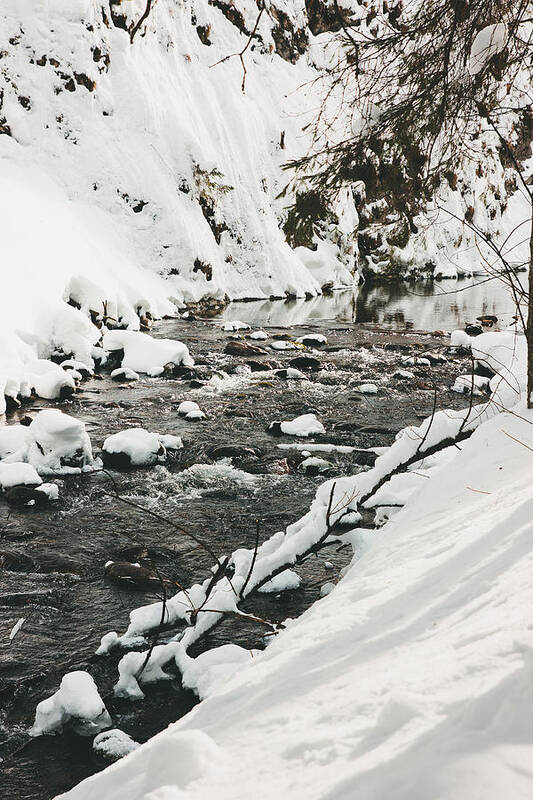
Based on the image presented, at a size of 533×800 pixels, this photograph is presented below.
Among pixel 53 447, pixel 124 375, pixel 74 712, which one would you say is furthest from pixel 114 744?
pixel 124 375

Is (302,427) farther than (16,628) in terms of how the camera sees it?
Yes

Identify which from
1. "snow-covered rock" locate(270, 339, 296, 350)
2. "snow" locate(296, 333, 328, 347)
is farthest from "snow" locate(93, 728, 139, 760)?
"snow" locate(296, 333, 328, 347)

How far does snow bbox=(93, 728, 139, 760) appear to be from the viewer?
10.5 feet

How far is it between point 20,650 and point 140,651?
0.82 m

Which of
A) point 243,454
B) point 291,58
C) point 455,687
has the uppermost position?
point 291,58

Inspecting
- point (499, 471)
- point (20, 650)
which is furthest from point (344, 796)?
point (20, 650)

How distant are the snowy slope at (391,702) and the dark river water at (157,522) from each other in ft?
5.48

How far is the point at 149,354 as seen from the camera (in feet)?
42.3

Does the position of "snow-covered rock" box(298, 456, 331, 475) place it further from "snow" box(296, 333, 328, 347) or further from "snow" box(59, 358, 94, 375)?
"snow" box(296, 333, 328, 347)

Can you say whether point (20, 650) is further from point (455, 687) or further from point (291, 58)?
point (291, 58)

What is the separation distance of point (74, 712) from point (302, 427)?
18.7 ft

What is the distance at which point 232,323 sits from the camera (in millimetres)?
18453

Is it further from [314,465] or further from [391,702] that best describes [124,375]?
[391,702]

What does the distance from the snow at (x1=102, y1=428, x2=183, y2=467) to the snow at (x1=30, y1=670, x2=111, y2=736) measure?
13.7ft
